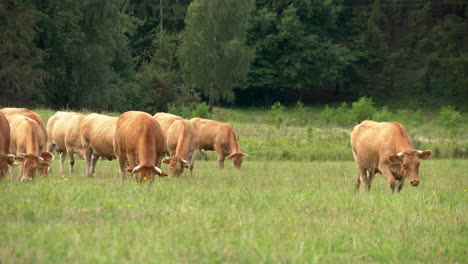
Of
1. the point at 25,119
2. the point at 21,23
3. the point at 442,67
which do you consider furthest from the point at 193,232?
the point at 442,67

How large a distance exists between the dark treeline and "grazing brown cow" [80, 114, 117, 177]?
28.7 metres

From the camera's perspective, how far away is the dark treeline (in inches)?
1953

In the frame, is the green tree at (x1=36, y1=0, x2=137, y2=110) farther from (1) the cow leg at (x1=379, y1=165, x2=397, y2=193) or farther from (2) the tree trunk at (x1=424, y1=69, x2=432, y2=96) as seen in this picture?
(1) the cow leg at (x1=379, y1=165, x2=397, y2=193)

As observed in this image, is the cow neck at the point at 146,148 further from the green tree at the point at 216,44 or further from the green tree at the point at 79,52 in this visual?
the green tree at the point at 216,44

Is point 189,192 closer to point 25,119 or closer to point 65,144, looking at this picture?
point 25,119

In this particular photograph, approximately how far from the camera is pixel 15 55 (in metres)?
46.2

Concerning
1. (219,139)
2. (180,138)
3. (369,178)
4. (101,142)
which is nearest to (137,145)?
(101,142)

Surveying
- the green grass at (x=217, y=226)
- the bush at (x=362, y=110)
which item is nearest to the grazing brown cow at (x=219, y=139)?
the green grass at (x=217, y=226)

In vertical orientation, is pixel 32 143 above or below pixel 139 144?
below

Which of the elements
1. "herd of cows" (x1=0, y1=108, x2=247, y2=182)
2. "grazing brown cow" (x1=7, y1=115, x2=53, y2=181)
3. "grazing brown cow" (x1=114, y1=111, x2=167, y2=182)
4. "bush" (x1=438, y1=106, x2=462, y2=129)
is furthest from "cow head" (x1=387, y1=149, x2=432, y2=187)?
"bush" (x1=438, y1=106, x2=462, y2=129)

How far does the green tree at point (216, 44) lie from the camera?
5944cm

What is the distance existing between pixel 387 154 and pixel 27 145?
768cm

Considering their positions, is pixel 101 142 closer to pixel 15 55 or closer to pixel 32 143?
pixel 32 143

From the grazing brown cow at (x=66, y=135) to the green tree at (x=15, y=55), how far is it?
1008 inches
